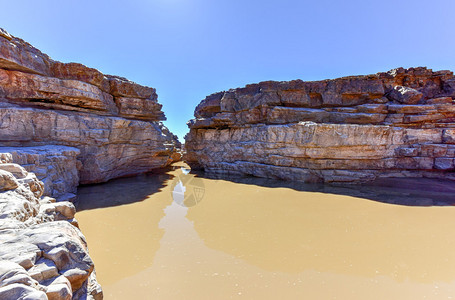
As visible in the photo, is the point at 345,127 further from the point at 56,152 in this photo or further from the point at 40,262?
the point at 56,152

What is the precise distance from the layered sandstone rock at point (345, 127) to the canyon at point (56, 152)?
6992 mm

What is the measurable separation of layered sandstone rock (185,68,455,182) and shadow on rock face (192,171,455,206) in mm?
519

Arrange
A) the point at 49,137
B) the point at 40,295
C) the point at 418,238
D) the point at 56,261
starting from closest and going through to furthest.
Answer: the point at 40,295 < the point at 56,261 < the point at 418,238 < the point at 49,137

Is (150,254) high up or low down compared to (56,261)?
down

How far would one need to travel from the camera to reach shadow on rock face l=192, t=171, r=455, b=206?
25.0 feet

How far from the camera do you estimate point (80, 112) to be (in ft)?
33.5

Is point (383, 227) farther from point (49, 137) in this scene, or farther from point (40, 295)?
point (49, 137)

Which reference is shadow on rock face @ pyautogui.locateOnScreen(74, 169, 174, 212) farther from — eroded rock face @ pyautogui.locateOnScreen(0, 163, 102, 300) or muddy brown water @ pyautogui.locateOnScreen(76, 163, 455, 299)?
eroded rock face @ pyautogui.locateOnScreen(0, 163, 102, 300)

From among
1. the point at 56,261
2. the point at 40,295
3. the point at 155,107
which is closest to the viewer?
the point at 40,295

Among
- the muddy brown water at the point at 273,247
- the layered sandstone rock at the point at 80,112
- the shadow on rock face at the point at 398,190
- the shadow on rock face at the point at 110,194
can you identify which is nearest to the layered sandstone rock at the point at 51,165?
the shadow on rock face at the point at 110,194

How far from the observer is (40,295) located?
1.38m

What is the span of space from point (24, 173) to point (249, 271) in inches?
230

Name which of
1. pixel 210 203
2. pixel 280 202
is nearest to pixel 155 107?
pixel 210 203

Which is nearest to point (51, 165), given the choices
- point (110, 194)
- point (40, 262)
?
point (110, 194)
